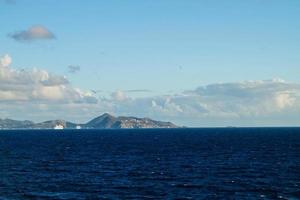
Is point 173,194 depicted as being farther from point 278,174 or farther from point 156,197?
point 278,174

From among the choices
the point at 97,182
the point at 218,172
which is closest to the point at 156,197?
the point at 97,182

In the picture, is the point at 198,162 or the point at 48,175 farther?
the point at 198,162

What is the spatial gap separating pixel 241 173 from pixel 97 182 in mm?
29398

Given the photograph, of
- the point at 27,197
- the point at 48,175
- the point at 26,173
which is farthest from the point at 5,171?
the point at 27,197

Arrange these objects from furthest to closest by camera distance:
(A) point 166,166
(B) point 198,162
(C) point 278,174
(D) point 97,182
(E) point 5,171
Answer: (B) point 198,162
(A) point 166,166
(E) point 5,171
(C) point 278,174
(D) point 97,182

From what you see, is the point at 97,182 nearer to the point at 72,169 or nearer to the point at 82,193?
the point at 82,193

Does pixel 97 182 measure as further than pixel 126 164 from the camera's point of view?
No

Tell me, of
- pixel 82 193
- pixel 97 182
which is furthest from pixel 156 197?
pixel 97 182

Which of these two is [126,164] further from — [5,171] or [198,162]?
[5,171]

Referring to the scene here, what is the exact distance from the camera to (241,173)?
9444cm

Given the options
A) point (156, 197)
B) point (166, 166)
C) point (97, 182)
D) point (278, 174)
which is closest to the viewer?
point (156, 197)

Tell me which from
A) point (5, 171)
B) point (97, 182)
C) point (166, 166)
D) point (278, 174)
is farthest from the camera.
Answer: point (166, 166)

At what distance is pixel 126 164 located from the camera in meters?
115

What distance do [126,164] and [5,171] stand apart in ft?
93.3
